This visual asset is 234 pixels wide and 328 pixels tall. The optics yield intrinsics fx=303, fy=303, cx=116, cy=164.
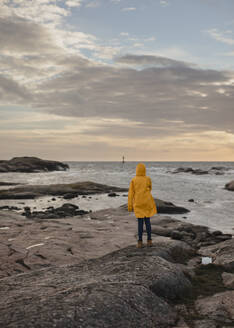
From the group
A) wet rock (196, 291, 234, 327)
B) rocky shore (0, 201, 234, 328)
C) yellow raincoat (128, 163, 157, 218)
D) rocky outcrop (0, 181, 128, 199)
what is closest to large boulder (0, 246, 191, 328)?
rocky shore (0, 201, 234, 328)

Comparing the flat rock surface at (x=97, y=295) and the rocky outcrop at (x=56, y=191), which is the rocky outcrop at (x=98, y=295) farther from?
the rocky outcrop at (x=56, y=191)

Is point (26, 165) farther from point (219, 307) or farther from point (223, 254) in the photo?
point (219, 307)

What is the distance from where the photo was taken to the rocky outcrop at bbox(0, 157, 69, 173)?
9640 centimetres

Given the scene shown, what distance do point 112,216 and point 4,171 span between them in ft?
269

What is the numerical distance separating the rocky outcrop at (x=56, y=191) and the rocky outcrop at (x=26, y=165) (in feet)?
204

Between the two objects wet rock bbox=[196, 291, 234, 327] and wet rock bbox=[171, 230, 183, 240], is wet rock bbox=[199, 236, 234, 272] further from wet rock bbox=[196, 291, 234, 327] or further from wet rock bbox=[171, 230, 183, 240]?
wet rock bbox=[196, 291, 234, 327]

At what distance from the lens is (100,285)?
5.50 m

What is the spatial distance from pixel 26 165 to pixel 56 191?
2582 inches

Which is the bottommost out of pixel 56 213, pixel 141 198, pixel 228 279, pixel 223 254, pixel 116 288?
pixel 56 213

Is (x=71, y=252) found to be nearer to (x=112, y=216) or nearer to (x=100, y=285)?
(x=100, y=285)

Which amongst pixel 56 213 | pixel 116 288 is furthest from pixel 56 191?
pixel 116 288

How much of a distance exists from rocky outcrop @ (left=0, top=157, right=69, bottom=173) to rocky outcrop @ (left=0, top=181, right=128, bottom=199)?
2443 inches

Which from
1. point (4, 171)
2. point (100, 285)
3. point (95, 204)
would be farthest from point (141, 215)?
point (4, 171)

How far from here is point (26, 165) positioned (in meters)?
98.4
